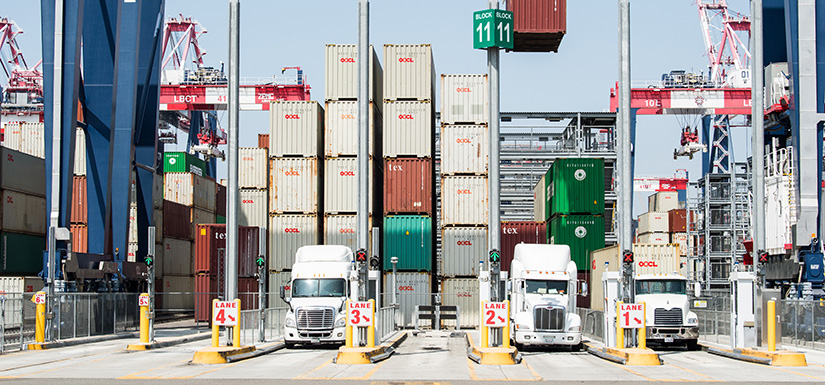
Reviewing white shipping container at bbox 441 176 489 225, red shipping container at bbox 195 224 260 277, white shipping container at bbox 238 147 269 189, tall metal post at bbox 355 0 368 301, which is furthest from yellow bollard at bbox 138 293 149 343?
white shipping container at bbox 238 147 269 189

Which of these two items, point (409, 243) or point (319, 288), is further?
point (409, 243)

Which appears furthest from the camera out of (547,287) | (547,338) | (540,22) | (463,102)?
(463,102)

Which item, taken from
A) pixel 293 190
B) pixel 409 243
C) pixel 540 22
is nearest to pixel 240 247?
pixel 293 190

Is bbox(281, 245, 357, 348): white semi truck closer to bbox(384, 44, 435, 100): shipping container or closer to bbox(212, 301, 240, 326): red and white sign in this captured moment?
bbox(212, 301, 240, 326): red and white sign

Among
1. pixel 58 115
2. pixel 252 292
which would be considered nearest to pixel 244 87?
pixel 252 292

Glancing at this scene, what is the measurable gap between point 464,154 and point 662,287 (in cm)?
1180

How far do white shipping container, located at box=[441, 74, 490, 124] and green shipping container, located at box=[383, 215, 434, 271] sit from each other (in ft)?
15.2

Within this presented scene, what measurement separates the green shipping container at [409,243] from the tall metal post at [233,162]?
12564 mm

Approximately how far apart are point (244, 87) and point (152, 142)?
14.1 meters

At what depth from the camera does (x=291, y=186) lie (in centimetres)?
3609

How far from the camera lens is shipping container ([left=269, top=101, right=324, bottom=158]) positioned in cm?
3638

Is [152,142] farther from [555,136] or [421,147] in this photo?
[555,136]

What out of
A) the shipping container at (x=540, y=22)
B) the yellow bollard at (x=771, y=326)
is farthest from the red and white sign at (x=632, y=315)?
the shipping container at (x=540, y=22)

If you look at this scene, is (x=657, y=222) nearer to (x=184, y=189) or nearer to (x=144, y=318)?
(x=184, y=189)
